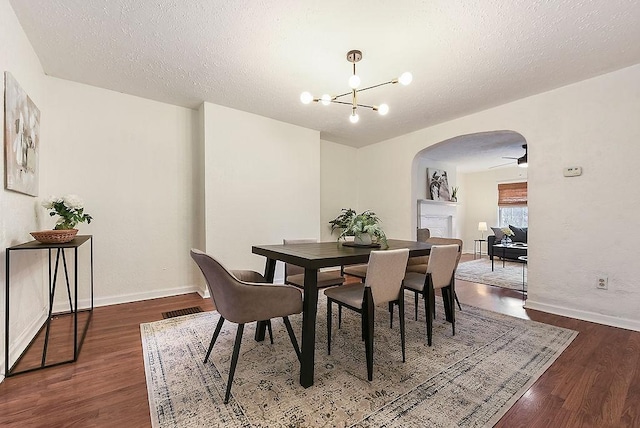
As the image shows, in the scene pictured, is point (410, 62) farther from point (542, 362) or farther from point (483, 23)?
point (542, 362)

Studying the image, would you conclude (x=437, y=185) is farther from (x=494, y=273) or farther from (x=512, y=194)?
(x=494, y=273)

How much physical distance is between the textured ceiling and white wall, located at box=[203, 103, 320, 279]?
57 cm

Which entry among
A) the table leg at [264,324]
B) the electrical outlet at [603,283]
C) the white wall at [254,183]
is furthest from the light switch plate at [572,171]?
the table leg at [264,324]

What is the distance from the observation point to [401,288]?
83.4 inches

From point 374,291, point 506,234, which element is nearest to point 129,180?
point 374,291

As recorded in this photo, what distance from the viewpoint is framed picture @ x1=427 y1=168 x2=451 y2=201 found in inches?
273

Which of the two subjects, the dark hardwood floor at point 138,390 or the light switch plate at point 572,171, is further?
the light switch plate at point 572,171

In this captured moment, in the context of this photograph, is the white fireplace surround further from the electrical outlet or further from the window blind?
the electrical outlet

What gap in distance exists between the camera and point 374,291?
1909 mm

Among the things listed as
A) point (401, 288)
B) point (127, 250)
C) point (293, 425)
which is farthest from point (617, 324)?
point (127, 250)

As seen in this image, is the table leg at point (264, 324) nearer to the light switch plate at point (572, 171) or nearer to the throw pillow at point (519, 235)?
the light switch plate at point (572, 171)

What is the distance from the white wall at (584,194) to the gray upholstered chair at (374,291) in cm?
232

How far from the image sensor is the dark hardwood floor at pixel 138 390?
1.46 meters

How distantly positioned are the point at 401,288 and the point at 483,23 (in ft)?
6.89
